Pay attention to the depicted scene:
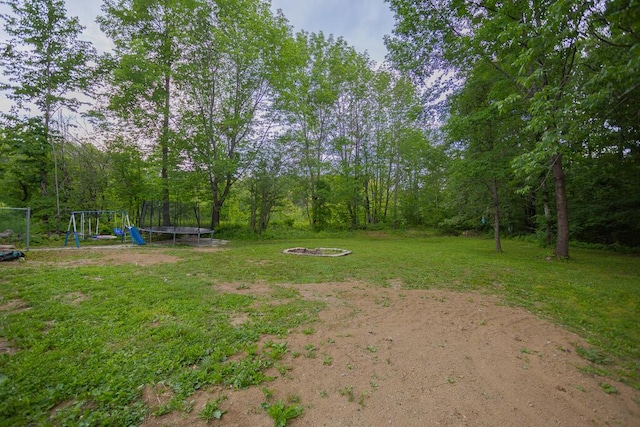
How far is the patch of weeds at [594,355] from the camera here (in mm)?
2486

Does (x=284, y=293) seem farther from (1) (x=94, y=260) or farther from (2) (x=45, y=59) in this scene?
(2) (x=45, y=59)

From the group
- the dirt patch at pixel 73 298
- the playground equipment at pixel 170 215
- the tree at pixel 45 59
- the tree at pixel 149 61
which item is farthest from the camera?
the playground equipment at pixel 170 215

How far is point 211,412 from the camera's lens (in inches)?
69.0

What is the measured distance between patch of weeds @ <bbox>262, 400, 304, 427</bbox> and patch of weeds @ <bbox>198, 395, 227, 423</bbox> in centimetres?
30

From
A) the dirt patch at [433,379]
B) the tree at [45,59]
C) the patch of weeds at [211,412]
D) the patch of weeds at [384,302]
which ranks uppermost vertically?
the tree at [45,59]

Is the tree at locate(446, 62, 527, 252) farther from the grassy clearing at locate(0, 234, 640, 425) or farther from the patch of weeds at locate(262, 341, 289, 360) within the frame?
the patch of weeds at locate(262, 341, 289, 360)

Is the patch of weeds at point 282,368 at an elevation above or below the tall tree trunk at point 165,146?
below

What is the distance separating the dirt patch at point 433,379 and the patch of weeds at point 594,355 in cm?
11

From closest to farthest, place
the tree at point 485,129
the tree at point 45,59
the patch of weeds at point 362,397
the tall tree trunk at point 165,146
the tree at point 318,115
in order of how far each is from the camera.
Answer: the patch of weeds at point 362,397 → the tree at point 485,129 → the tree at point 45,59 → the tall tree trunk at point 165,146 → the tree at point 318,115

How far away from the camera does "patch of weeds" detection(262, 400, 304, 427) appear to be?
1.70m

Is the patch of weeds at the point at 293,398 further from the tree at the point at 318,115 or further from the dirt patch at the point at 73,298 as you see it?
the tree at the point at 318,115

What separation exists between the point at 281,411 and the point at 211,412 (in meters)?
0.47

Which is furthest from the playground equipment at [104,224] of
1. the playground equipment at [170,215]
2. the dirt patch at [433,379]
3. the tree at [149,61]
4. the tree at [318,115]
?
the dirt patch at [433,379]

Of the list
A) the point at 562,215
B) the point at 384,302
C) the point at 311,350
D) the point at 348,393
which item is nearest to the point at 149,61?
the point at 384,302
